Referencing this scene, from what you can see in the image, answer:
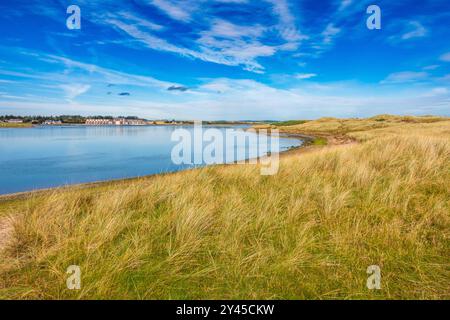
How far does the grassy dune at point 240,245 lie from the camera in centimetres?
289

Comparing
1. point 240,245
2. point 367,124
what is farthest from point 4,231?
point 367,124

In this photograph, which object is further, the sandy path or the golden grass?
the golden grass

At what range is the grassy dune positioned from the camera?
9.48 feet

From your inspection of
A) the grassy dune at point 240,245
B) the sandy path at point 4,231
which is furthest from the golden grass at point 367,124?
the sandy path at point 4,231

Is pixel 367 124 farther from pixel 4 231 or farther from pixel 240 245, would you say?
pixel 4 231

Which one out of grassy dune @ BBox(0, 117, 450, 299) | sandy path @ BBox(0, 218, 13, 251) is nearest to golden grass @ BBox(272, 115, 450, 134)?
grassy dune @ BBox(0, 117, 450, 299)

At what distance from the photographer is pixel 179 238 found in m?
3.79

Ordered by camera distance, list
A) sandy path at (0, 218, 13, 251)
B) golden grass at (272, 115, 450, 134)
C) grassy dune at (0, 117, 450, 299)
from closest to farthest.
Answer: grassy dune at (0, 117, 450, 299) < sandy path at (0, 218, 13, 251) < golden grass at (272, 115, 450, 134)

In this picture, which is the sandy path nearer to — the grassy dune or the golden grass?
the grassy dune

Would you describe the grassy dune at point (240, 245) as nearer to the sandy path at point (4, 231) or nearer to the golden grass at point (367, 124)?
the sandy path at point (4, 231)

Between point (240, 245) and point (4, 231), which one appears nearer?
point (240, 245)

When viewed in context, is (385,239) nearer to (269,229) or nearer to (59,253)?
(269,229)

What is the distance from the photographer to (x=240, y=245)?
371 cm
